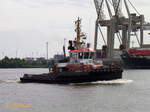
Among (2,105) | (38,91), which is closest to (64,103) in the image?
(2,105)

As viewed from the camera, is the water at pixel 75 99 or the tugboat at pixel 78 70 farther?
the tugboat at pixel 78 70

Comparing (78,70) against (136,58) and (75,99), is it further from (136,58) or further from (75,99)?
(136,58)

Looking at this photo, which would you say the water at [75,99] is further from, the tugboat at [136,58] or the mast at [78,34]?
the tugboat at [136,58]

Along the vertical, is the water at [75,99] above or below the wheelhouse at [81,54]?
below

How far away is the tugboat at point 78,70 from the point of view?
2197 inches

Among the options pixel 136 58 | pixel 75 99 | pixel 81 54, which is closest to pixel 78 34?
pixel 81 54

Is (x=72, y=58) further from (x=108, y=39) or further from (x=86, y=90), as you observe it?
(x=108, y=39)

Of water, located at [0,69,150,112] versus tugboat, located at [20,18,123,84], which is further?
tugboat, located at [20,18,123,84]

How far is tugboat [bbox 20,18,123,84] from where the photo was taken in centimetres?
5581

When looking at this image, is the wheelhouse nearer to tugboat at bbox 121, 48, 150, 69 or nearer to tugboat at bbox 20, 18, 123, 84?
tugboat at bbox 20, 18, 123, 84

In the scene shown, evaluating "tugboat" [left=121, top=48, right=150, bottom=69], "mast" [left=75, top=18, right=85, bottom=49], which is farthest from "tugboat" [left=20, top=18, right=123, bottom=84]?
"tugboat" [left=121, top=48, right=150, bottom=69]

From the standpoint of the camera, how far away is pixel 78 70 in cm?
5650

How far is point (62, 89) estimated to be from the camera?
165ft

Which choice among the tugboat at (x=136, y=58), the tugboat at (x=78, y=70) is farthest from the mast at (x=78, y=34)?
the tugboat at (x=136, y=58)
